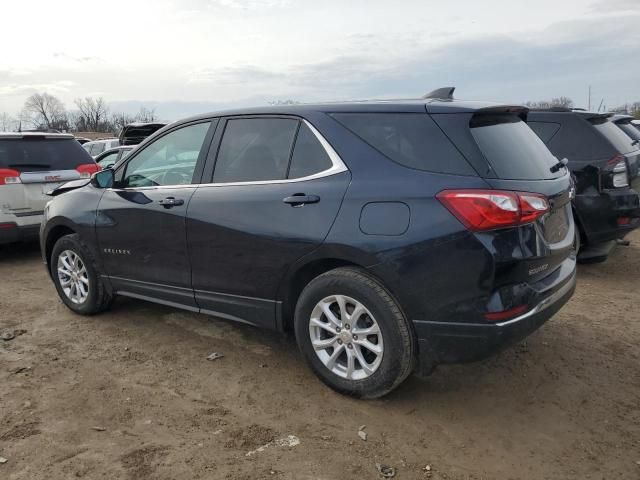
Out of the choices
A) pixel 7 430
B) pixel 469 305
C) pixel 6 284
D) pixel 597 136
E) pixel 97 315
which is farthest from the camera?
pixel 6 284

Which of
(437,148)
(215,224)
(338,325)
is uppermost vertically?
(437,148)

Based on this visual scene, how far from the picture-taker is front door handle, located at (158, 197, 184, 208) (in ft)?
12.8

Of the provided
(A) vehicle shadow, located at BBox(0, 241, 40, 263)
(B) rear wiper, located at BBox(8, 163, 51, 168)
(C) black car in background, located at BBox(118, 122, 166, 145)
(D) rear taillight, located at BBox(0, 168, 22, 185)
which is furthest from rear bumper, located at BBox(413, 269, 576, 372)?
(C) black car in background, located at BBox(118, 122, 166, 145)

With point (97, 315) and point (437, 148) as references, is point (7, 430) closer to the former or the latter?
point (97, 315)

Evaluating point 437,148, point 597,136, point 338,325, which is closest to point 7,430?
point 338,325

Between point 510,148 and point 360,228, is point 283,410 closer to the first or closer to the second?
point 360,228

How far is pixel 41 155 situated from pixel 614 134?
7028 mm

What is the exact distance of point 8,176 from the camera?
6730 millimetres

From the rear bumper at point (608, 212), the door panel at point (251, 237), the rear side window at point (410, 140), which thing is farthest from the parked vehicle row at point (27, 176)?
the rear bumper at point (608, 212)

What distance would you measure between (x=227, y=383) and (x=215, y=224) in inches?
42.0

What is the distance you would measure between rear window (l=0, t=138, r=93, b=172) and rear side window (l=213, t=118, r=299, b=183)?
439 cm

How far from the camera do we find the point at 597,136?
5.64m

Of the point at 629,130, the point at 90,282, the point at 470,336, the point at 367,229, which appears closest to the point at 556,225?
the point at 470,336

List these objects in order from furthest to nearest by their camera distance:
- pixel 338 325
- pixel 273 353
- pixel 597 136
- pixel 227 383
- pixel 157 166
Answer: pixel 597 136
pixel 157 166
pixel 273 353
pixel 227 383
pixel 338 325
